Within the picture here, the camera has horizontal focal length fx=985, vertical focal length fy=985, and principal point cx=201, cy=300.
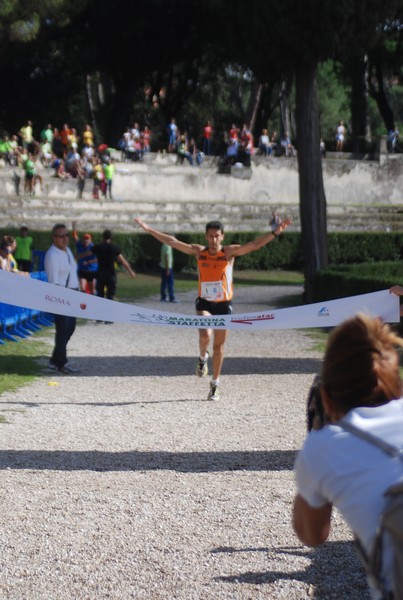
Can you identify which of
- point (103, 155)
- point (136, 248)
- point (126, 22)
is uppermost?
point (126, 22)

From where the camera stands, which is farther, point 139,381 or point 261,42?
point 261,42

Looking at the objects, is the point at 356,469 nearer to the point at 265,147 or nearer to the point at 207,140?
the point at 265,147

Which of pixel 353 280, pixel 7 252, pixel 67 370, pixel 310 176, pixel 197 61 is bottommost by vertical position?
pixel 67 370

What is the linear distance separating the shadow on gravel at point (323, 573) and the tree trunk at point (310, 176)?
18012 millimetres

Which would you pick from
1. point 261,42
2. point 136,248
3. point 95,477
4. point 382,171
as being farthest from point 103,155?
point 95,477

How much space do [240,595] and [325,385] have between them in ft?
8.47

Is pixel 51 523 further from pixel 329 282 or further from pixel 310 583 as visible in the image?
pixel 329 282

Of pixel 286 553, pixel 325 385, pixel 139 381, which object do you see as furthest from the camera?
pixel 139 381

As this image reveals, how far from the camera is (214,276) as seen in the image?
11.3m

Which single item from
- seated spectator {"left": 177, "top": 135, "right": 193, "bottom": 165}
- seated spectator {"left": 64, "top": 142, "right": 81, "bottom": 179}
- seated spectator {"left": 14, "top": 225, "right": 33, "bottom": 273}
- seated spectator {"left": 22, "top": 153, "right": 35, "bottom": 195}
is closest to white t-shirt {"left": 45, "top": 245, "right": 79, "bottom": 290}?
seated spectator {"left": 14, "top": 225, "right": 33, "bottom": 273}

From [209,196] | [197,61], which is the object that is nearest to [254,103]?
[197,61]

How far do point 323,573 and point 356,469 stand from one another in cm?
304

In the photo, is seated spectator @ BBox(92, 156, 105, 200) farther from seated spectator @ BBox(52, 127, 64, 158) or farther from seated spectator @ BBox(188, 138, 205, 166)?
seated spectator @ BBox(188, 138, 205, 166)

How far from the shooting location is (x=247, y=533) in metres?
5.94
